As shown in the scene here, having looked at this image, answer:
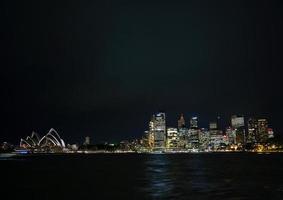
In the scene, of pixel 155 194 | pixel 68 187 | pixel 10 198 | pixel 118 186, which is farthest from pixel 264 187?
pixel 10 198

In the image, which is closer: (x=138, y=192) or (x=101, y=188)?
(x=138, y=192)

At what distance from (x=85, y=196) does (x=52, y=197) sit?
Result: 358 cm

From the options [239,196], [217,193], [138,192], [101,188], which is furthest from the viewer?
[101,188]

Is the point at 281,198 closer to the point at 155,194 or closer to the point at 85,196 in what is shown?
the point at 155,194

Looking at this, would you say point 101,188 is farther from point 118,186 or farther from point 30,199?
point 30,199

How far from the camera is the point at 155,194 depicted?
44.6 meters

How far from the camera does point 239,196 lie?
40.7 metres

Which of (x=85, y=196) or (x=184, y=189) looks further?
(x=184, y=189)

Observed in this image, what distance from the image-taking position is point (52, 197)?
42500 mm

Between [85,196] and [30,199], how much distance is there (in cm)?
587

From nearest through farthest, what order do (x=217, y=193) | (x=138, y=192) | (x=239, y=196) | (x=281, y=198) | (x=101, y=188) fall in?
(x=281, y=198)
(x=239, y=196)
(x=217, y=193)
(x=138, y=192)
(x=101, y=188)

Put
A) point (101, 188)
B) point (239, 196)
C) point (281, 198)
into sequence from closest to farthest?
point (281, 198)
point (239, 196)
point (101, 188)

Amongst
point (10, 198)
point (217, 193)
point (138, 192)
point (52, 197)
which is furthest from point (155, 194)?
point (10, 198)

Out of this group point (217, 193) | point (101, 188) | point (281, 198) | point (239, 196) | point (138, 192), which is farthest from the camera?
point (101, 188)
